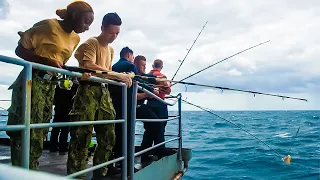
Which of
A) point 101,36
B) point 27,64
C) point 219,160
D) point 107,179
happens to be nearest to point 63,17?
point 101,36

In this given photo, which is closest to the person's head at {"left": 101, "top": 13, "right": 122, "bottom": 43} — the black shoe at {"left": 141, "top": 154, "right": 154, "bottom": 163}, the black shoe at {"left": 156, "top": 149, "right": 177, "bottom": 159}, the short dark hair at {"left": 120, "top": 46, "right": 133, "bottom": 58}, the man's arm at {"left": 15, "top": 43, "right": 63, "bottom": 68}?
the short dark hair at {"left": 120, "top": 46, "right": 133, "bottom": 58}

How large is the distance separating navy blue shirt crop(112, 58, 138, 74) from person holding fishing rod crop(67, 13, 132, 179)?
1.03 ft

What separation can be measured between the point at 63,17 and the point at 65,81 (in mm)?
619

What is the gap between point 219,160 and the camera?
52.0 ft

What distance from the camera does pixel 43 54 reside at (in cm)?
279

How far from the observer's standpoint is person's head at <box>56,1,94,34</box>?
296cm

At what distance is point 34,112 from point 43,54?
47 cm

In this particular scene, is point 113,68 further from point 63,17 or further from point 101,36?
point 63,17

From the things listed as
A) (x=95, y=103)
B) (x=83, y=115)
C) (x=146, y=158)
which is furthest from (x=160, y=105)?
(x=83, y=115)

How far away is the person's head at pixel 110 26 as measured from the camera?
11.5 ft

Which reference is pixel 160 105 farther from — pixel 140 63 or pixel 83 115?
pixel 83 115

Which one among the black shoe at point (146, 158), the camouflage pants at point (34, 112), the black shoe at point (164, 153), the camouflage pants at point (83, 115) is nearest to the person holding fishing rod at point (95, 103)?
the camouflage pants at point (83, 115)

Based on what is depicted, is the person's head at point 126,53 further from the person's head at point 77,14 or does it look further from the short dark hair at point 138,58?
the person's head at point 77,14

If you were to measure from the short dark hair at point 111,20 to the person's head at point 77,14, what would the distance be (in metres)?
0.49
